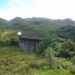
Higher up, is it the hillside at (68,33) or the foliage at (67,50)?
the foliage at (67,50)

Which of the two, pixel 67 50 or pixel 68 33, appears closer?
pixel 67 50

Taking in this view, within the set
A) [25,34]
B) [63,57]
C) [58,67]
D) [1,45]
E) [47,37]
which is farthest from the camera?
[1,45]

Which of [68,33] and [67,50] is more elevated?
[67,50]

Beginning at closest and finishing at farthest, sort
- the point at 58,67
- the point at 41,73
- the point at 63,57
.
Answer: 1. the point at 41,73
2. the point at 58,67
3. the point at 63,57

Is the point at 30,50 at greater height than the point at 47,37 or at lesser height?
lesser

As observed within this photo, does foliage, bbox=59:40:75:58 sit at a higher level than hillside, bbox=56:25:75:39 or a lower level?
higher

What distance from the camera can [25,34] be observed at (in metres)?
77.3

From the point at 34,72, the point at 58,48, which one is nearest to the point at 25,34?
the point at 58,48

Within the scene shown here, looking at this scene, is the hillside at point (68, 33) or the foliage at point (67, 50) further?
the hillside at point (68, 33)

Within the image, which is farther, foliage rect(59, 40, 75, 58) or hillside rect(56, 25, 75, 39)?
hillside rect(56, 25, 75, 39)

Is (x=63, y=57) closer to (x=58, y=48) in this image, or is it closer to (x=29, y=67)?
(x=58, y=48)

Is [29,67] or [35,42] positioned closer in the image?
[29,67]

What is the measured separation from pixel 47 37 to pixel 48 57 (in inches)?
805

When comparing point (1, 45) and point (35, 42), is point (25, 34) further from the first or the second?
point (1, 45)
